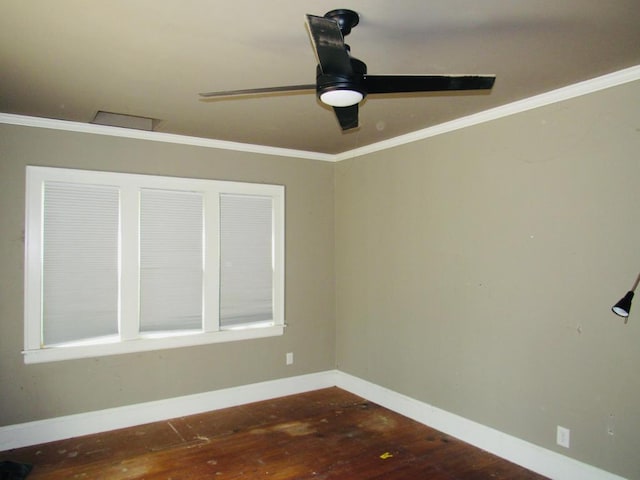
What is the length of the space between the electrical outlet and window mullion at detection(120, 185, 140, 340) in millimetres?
3452

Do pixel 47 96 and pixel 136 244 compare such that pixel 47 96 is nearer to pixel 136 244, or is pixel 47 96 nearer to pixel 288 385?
pixel 136 244

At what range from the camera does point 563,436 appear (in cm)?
297

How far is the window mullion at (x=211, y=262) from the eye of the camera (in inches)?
173

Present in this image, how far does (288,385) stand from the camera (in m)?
4.81

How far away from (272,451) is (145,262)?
2.00m

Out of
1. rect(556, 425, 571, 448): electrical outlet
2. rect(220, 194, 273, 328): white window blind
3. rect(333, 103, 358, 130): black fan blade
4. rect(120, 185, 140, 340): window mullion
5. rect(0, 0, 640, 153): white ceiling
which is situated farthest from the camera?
rect(220, 194, 273, 328): white window blind

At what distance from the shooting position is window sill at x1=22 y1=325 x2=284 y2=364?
3.64 metres

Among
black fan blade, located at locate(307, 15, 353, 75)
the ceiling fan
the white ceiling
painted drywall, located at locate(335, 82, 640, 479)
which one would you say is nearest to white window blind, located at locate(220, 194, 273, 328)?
painted drywall, located at locate(335, 82, 640, 479)

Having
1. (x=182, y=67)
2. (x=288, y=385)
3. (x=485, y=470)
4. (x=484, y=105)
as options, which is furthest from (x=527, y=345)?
(x=182, y=67)

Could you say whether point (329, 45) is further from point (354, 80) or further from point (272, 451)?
point (272, 451)

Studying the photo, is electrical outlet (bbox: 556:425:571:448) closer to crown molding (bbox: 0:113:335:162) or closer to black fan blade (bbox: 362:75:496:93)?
black fan blade (bbox: 362:75:496:93)

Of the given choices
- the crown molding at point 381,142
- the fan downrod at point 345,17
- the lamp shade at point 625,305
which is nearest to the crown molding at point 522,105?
the crown molding at point 381,142

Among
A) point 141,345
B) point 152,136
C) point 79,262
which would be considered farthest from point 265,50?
point 141,345

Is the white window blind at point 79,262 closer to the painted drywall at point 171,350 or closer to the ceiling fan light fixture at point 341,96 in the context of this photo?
the painted drywall at point 171,350
